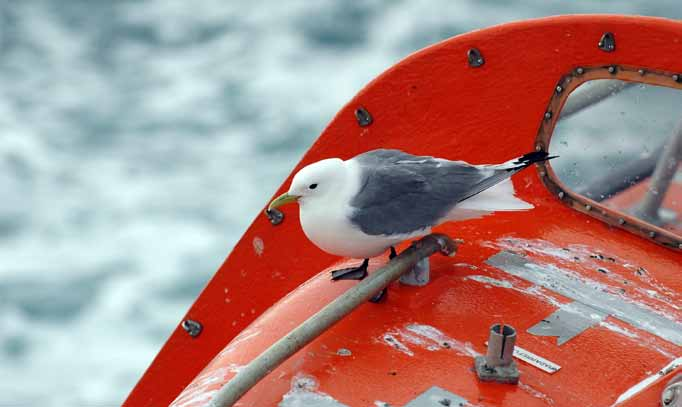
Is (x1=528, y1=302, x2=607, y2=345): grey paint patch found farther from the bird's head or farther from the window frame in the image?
the bird's head

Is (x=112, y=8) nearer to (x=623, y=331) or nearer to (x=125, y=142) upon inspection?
(x=125, y=142)

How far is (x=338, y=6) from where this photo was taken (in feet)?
31.6

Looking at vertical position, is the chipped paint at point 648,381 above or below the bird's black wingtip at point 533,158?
below

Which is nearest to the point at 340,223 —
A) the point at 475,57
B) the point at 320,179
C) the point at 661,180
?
the point at 320,179

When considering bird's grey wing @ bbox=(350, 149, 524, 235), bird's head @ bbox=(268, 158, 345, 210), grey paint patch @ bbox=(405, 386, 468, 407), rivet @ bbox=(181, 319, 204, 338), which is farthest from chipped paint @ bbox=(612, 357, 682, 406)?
rivet @ bbox=(181, 319, 204, 338)

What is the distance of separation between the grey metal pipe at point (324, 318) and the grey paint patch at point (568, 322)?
9.4 inches

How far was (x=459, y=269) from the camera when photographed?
2109 millimetres

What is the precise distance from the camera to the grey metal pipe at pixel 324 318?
1.67m

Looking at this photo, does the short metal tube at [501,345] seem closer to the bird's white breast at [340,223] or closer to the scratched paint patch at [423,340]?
the scratched paint patch at [423,340]

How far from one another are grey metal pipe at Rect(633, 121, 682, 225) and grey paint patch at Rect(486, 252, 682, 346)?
1.09 feet

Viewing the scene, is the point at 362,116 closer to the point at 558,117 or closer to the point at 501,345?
the point at 558,117

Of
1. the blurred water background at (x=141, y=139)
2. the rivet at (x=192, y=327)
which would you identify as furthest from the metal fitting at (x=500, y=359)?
the blurred water background at (x=141, y=139)

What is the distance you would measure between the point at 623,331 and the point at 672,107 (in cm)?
54

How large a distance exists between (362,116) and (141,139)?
6.15 metres
